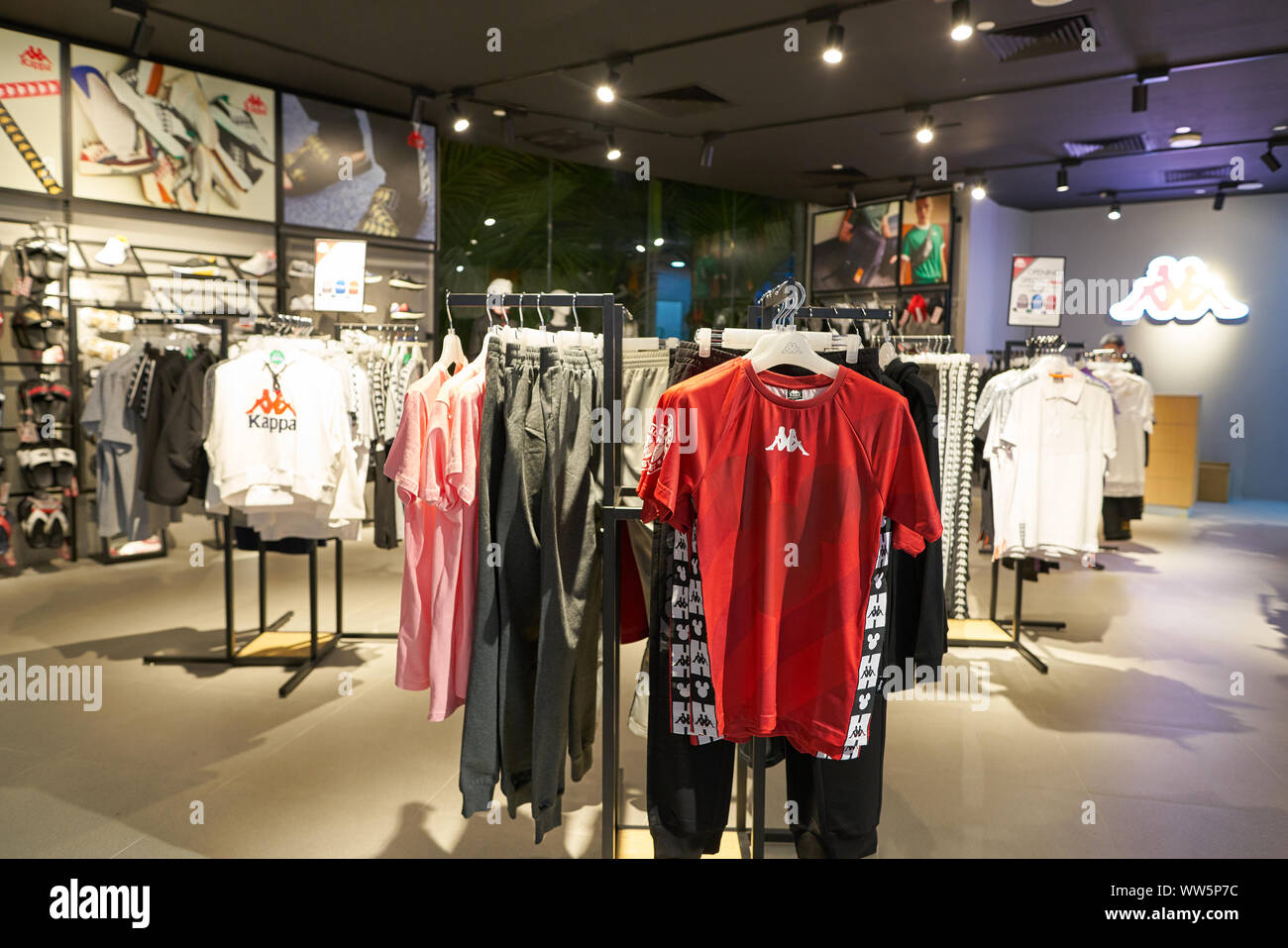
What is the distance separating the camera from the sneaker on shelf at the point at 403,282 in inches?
293

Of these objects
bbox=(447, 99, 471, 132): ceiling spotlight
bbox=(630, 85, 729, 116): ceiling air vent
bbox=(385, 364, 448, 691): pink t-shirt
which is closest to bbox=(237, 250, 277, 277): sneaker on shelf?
bbox=(447, 99, 471, 132): ceiling spotlight

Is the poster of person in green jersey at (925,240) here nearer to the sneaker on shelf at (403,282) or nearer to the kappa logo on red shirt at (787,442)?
the sneaker on shelf at (403,282)

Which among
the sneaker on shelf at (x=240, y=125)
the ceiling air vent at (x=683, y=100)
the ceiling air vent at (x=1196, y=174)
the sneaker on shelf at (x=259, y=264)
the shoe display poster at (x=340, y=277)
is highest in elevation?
the ceiling air vent at (x=1196, y=174)

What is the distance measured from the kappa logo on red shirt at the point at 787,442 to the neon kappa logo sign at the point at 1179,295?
11.2m

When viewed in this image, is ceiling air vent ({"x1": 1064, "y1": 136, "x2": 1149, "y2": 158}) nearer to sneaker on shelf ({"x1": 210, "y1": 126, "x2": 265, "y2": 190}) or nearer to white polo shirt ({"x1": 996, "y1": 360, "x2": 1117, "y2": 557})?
white polo shirt ({"x1": 996, "y1": 360, "x2": 1117, "y2": 557})

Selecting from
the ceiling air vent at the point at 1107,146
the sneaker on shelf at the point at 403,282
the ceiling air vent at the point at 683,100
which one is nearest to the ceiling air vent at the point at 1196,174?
the ceiling air vent at the point at 1107,146

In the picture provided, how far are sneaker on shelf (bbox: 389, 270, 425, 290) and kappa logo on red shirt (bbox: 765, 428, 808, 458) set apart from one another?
255 inches

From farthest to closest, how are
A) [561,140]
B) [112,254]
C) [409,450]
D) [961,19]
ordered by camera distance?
1. [561,140]
2. [112,254]
3. [961,19]
4. [409,450]

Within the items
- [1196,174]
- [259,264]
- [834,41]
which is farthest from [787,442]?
[1196,174]

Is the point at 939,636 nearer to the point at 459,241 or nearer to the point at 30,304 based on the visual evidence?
the point at 30,304

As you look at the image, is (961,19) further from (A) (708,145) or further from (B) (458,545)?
(B) (458,545)

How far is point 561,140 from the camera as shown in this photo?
827 centimetres

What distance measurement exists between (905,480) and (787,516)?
0.85 ft
